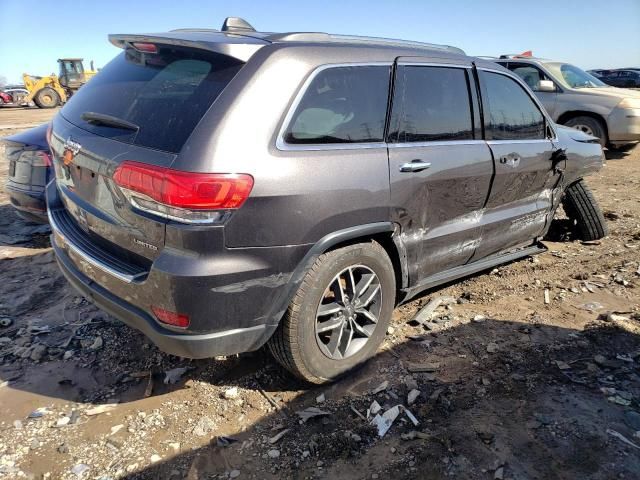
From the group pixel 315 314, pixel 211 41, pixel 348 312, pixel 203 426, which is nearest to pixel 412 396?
pixel 348 312

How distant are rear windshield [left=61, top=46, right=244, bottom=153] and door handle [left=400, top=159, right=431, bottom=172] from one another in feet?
3.54

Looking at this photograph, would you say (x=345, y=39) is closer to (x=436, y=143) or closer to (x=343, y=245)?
(x=436, y=143)

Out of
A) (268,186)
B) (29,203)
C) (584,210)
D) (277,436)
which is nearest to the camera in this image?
(268,186)

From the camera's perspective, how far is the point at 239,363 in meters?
3.07

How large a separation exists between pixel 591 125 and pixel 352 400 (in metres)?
9.12

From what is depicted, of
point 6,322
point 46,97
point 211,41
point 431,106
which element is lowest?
point 46,97

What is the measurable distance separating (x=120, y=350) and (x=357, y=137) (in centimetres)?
208

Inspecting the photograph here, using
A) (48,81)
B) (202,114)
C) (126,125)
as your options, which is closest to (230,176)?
(202,114)

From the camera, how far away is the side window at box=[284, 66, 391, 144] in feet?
7.99

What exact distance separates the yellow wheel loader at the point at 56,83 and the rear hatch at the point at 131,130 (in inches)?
1130

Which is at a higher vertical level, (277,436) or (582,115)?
(582,115)

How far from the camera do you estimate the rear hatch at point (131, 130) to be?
2260mm

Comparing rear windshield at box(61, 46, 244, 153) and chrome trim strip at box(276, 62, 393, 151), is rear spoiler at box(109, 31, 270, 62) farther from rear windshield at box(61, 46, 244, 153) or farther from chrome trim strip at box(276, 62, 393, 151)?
chrome trim strip at box(276, 62, 393, 151)

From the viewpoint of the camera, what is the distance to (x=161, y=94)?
2443 millimetres
